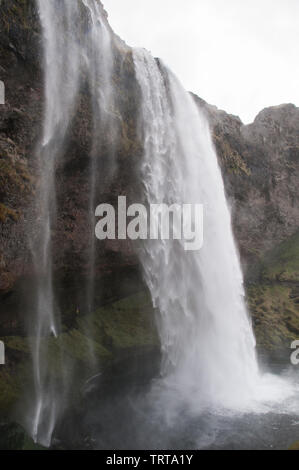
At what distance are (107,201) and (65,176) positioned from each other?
9.70 feet

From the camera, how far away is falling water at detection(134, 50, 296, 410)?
1772 cm

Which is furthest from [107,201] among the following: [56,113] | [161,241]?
[56,113]

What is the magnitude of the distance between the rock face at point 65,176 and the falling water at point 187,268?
1.22 meters

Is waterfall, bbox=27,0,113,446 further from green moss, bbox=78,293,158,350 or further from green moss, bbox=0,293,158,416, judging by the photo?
green moss, bbox=78,293,158,350

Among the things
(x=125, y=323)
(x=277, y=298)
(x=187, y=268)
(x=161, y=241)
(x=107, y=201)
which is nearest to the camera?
(x=107, y=201)

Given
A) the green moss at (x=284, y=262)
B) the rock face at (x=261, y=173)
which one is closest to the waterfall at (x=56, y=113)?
the rock face at (x=261, y=173)

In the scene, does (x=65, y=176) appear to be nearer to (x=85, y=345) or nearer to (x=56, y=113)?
(x=56, y=113)

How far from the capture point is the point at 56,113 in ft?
45.2

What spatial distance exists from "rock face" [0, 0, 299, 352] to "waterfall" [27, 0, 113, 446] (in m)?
0.39

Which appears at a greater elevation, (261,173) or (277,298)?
(261,173)

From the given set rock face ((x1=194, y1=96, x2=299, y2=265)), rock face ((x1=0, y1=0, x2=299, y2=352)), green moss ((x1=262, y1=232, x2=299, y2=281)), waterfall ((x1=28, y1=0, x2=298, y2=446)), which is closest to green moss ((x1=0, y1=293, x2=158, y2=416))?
waterfall ((x1=28, y1=0, x2=298, y2=446))

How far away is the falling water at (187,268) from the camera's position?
17.7 metres

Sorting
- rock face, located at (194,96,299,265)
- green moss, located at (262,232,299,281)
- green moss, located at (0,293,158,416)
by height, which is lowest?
green moss, located at (0,293,158,416)

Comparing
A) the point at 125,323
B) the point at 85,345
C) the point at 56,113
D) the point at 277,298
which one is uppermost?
the point at 56,113
